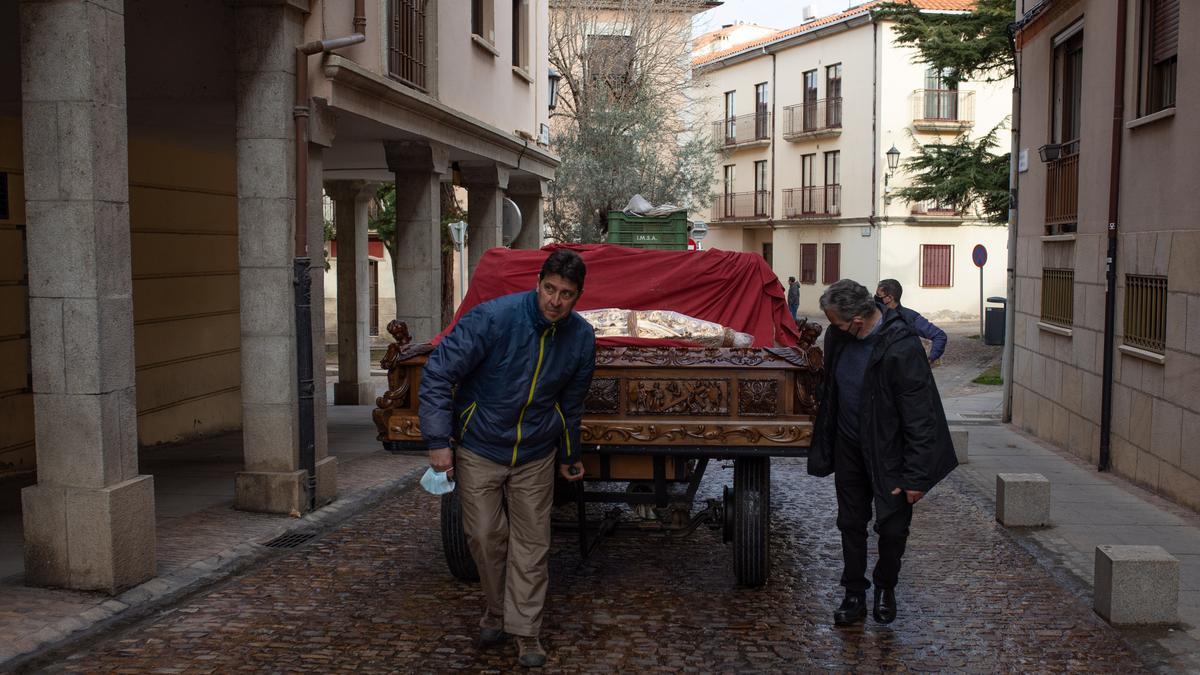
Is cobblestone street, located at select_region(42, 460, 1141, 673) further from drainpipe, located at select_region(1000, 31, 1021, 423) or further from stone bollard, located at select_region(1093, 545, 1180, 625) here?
drainpipe, located at select_region(1000, 31, 1021, 423)

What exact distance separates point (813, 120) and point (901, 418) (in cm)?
4294

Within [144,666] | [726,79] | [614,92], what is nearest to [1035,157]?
[144,666]

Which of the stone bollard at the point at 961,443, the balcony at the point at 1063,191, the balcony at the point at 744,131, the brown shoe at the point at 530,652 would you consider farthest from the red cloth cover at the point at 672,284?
→ the balcony at the point at 744,131

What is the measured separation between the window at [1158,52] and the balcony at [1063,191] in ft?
7.27

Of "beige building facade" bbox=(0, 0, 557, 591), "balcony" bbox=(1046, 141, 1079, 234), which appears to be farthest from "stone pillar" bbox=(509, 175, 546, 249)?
"balcony" bbox=(1046, 141, 1079, 234)

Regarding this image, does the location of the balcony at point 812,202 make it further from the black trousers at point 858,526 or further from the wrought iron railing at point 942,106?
the black trousers at point 858,526

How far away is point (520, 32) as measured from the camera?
62.1 feet

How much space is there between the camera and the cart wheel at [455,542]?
22.4 ft

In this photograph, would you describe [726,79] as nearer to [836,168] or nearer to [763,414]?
[836,168]

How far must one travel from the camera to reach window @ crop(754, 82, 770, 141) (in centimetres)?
5053

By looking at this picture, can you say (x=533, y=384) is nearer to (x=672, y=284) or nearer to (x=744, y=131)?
(x=672, y=284)

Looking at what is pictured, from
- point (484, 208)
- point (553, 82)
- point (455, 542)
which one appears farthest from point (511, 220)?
point (553, 82)

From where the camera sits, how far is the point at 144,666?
545 cm

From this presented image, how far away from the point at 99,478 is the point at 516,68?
12.5 metres
